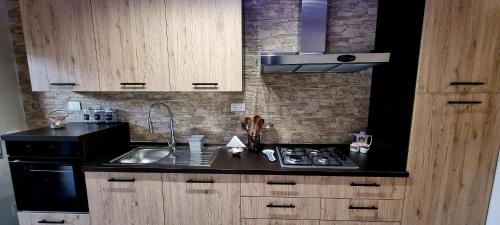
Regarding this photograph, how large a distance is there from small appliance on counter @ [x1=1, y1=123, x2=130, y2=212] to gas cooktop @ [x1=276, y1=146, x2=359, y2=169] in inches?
58.2

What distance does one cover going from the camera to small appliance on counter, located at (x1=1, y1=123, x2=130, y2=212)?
4.84 feet

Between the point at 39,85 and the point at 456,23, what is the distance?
119 inches

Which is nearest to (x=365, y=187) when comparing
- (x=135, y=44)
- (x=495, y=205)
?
(x=495, y=205)

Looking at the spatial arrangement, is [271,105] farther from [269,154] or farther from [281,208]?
[281,208]

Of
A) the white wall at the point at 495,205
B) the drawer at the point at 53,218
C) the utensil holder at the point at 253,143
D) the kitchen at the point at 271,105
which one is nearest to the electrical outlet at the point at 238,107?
the kitchen at the point at 271,105

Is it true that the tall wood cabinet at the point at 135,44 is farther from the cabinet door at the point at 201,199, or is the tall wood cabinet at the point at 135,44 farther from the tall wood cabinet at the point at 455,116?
the tall wood cabinet at the point at 455,116

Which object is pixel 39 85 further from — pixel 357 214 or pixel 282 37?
pixel 357 214

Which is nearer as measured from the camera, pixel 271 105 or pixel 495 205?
pixel 495 205

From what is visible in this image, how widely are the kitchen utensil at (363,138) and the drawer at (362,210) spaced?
0.51 meters

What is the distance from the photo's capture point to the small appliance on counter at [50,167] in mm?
1477

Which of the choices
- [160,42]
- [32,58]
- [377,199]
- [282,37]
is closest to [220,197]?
[377,199]

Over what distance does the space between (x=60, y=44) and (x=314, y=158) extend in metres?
2.18

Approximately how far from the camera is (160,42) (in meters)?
1.58

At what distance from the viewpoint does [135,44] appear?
1589 millimetres
